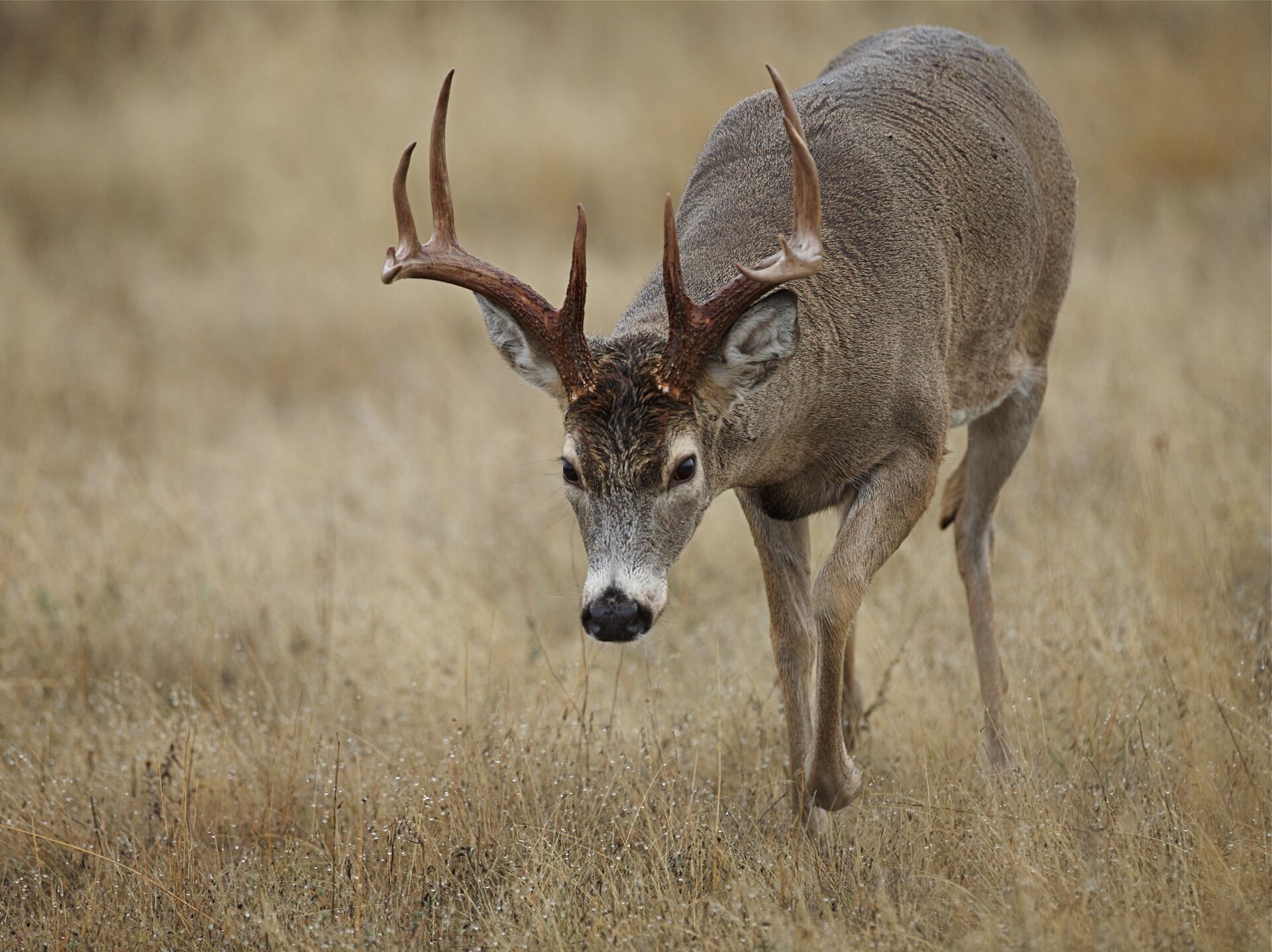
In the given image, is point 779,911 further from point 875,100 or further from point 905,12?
point 905,12

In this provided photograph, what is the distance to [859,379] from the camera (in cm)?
390

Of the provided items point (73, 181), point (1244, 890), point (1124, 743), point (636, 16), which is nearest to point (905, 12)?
point (636, 16)

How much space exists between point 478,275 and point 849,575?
131cm

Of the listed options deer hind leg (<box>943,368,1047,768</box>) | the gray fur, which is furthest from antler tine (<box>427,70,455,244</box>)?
deer hind leg (<box>943,368,1047,768</box>)

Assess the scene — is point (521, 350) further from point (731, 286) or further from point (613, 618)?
point (613, 618)

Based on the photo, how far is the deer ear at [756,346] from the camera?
3.45 metres

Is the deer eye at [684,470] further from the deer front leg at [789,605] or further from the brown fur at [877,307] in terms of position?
the deer front leg at [789,605]

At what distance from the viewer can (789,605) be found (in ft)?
14.6

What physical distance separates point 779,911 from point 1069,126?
1150 cm

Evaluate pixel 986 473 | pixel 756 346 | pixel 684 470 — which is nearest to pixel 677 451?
pixel 684 470

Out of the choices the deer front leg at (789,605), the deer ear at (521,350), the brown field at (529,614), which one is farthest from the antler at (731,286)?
the brown field at (529,614)

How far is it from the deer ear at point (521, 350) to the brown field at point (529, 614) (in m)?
1.13

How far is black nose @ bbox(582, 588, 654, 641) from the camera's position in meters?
3.29

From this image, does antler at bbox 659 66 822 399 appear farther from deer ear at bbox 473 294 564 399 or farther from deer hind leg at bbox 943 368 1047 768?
deer hind leg at bbox 943 368 1047 768
